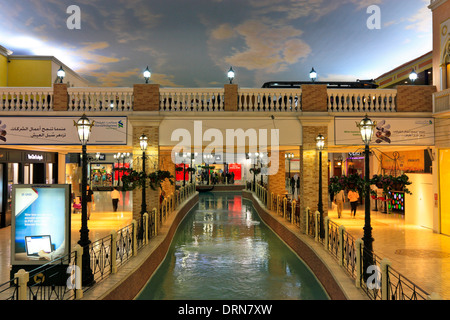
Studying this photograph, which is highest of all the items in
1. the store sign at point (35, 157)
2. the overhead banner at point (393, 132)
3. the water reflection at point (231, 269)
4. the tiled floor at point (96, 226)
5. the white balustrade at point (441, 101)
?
the white balustrade at point (441, 101)

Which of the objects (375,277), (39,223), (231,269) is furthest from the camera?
(231,269)

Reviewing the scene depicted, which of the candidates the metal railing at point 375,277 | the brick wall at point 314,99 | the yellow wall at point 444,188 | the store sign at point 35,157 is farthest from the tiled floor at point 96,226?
the yellow wall at point 444,188

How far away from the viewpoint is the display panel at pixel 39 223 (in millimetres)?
7410

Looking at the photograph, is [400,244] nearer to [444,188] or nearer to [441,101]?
[444,188]

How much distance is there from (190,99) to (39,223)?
815 centimetres

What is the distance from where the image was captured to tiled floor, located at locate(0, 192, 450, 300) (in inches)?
325

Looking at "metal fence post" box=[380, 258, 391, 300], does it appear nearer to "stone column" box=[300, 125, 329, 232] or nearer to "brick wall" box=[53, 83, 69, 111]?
"stone column" box=[300, 125, 329, 232]

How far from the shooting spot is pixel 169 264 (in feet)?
36.3

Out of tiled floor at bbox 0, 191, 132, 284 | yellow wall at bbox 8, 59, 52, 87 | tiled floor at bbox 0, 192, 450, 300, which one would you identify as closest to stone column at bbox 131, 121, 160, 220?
tiled floor at bbox 0, 191, 132, 284

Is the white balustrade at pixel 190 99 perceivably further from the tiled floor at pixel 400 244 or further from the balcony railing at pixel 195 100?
the tiled floor at pixel 400 244

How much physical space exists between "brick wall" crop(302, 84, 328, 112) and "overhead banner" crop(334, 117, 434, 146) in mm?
766

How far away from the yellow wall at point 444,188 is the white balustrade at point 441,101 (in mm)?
1570

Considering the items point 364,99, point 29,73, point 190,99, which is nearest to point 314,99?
point 364,99

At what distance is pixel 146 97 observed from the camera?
14.1 metres
